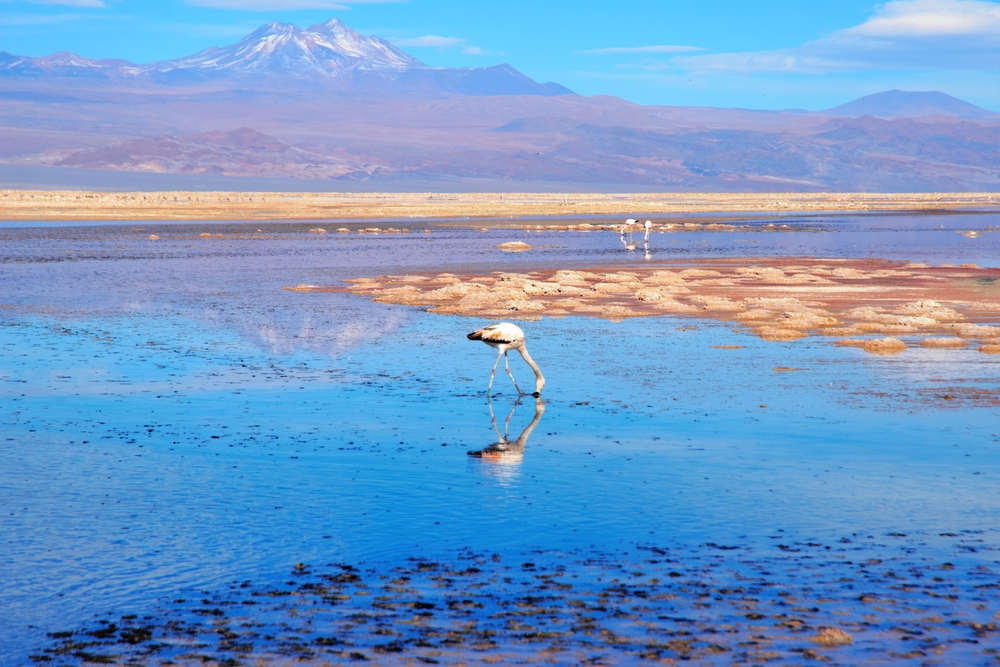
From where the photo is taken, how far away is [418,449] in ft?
45.8

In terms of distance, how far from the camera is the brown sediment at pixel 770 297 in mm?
24422

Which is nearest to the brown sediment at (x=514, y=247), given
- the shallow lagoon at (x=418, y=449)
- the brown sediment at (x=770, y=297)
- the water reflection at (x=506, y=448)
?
the brown sediment at (x=770, y=297)

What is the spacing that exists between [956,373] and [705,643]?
520 inches

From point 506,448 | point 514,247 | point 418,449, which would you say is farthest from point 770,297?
point 514,247

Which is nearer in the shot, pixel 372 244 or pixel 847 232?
pixel 372 244

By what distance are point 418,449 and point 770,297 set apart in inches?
749

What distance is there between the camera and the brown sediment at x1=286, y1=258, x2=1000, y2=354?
24.4 metres

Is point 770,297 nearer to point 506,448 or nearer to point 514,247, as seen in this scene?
point 506,448

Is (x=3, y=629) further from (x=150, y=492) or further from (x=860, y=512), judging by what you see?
(x=860, y=512)

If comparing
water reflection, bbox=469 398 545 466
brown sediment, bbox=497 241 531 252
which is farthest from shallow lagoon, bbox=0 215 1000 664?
brown sediment, bbox=497 241 531 252

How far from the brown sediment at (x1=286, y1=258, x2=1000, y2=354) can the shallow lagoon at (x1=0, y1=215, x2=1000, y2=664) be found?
1587mm

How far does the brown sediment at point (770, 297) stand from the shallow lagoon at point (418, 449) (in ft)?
5.21

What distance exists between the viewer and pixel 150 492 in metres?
12.0

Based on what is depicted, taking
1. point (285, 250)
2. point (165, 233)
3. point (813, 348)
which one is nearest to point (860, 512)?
point (813, 348)
